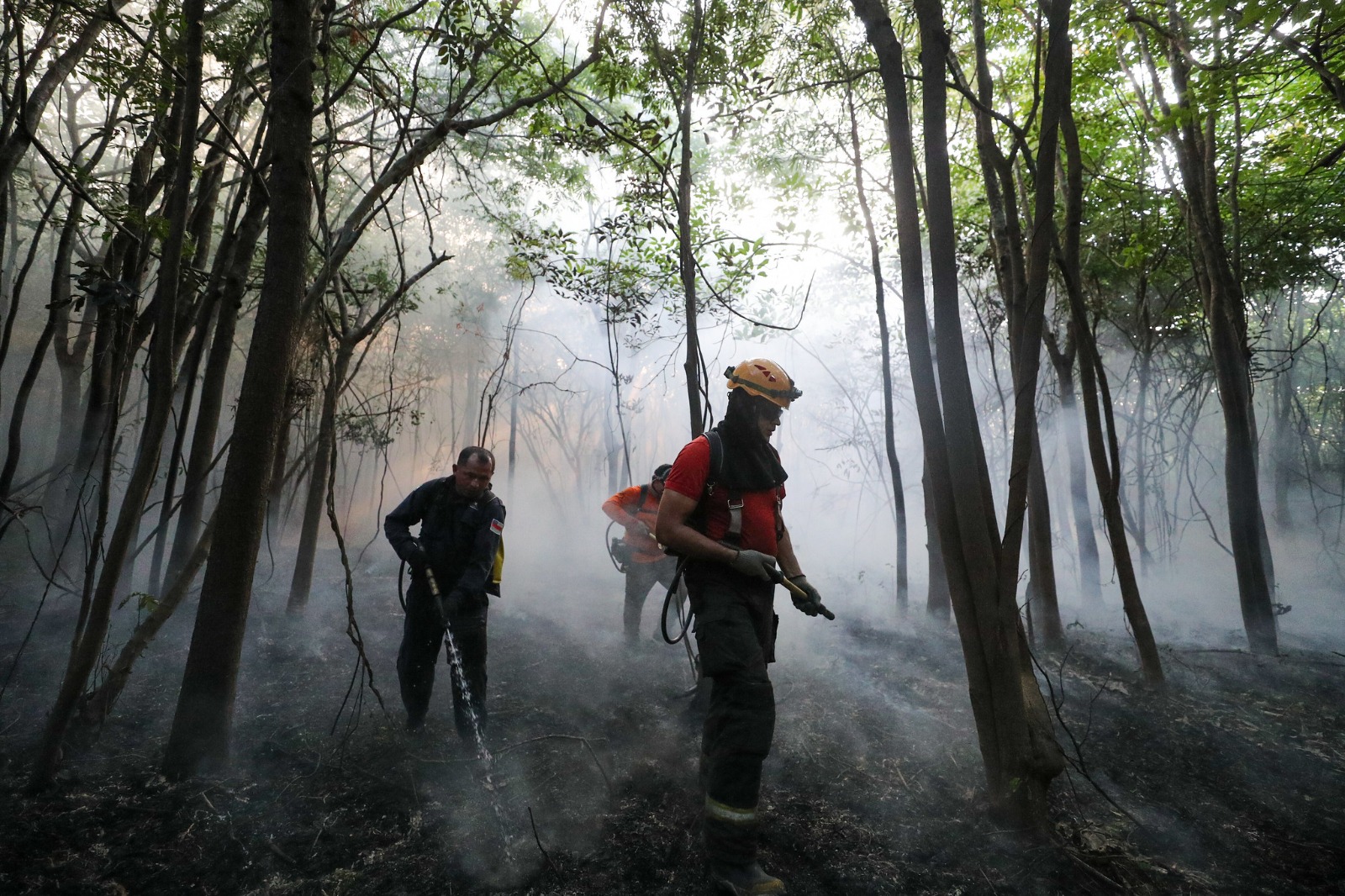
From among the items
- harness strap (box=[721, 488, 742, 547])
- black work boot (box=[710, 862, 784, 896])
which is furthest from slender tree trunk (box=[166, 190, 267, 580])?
black work boot (box=[710, 862, 784, 896])

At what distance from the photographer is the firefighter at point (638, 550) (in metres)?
6.04

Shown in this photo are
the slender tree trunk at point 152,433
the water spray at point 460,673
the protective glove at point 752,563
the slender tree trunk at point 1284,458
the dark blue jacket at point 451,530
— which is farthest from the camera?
the slender tree trunk at point 1284,458

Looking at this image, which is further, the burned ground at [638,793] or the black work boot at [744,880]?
the burned ground at [638,793]

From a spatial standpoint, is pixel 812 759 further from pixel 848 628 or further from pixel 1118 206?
pixel 1118 206

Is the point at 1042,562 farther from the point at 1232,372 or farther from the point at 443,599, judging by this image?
the point at 443,599

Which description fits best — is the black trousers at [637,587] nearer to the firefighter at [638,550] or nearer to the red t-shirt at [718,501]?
the firefighter at [638,550]

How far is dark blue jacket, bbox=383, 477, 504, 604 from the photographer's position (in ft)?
13.1

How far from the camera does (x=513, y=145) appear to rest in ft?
31.8

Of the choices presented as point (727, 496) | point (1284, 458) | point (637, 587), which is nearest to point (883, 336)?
point (637, 587)

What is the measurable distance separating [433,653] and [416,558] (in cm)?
61

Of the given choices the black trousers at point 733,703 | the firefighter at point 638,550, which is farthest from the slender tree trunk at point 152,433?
the firefighter at point 638,550

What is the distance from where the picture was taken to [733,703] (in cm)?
261

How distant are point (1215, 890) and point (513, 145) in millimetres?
10597

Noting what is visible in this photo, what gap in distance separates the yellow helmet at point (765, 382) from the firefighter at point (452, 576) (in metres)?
1.74
